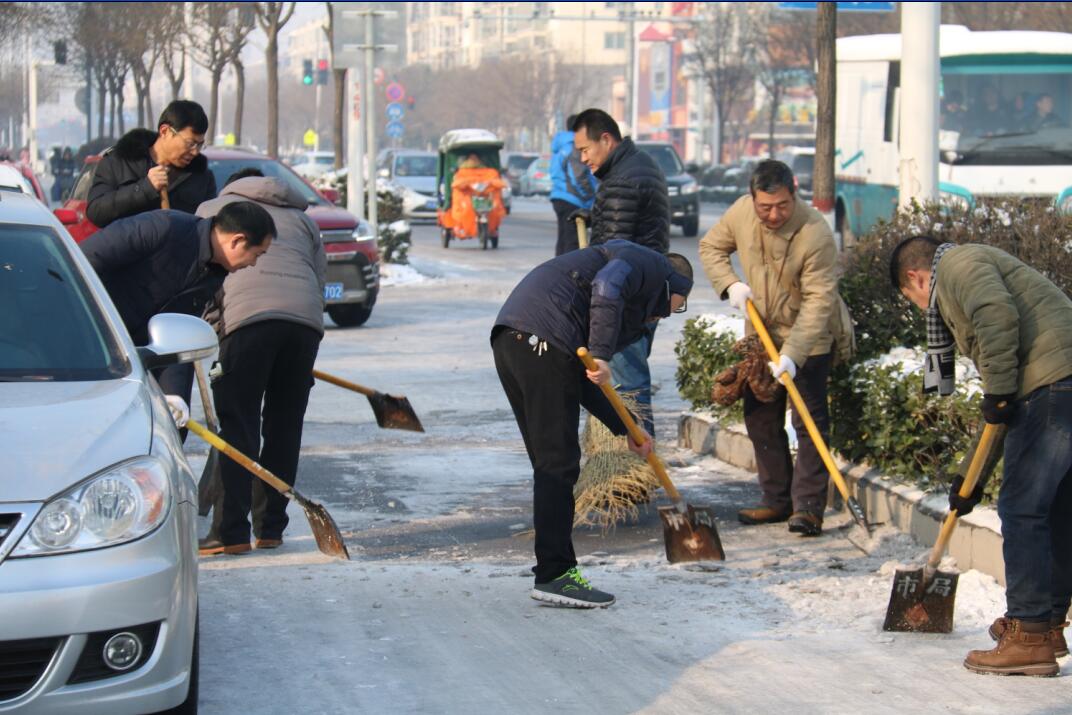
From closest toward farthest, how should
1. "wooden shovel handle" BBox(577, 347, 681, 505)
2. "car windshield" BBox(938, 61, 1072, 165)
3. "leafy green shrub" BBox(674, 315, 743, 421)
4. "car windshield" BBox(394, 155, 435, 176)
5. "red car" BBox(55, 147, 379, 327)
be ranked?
"wooden shovel handle" BBox(577, 347, 681, 505)
"leafy green shrub" BBox(674, 315, 743, 421)
"red car" BBox(55, 147, 379, 327)
"car windshield" BBox(938, 61, 1072, 165)
"car windshield" BBox(394, 155, 435, 176)

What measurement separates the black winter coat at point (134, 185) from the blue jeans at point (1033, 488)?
4.08 meters

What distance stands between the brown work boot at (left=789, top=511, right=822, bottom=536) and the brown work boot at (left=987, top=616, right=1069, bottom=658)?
191 centimetres

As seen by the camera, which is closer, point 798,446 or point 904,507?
point 904,507

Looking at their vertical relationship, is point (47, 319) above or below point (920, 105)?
below

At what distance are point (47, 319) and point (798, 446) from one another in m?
3.75

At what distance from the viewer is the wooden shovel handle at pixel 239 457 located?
5.99m

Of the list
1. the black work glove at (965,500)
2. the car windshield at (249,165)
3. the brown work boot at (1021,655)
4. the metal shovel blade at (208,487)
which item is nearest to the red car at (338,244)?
the car windshield at (249,165)

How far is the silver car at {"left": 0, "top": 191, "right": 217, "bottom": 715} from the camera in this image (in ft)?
12.1

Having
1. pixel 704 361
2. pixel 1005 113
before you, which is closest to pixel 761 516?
pixel 704 361

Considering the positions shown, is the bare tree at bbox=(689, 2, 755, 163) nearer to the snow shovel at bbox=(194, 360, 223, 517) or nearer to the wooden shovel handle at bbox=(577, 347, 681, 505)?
the snow shovel at bbox=(194, 360, 223, 517)

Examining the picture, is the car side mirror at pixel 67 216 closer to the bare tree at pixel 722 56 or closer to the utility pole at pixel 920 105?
the utility pole at pixel 920 105

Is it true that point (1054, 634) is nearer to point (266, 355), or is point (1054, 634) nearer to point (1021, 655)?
point (1021, 655)

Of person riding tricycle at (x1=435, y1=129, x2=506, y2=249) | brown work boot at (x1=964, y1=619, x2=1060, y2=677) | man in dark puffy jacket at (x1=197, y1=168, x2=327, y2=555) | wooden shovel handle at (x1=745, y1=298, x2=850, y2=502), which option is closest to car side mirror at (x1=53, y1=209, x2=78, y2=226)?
man in dark puffy jacket at (x1=197, y1=168, x2=327, y2=555)

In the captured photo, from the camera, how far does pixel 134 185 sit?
24.4 ft
